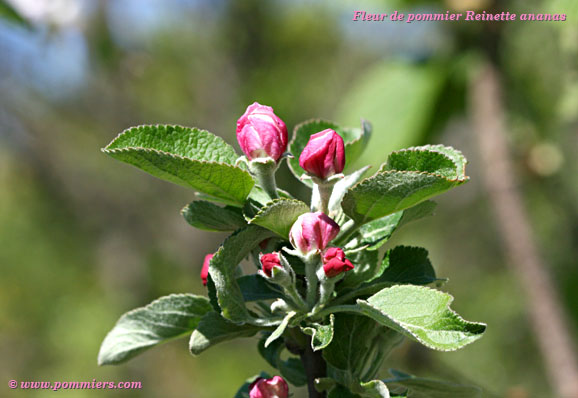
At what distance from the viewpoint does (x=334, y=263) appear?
1.55 ft

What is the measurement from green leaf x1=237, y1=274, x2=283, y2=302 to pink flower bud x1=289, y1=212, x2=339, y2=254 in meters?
0.10

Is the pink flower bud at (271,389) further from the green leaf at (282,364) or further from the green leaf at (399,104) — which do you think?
the green leaf at (399,104)

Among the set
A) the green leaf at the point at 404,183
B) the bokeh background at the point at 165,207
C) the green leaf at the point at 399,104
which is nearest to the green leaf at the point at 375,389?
the green leaf at the point at 404,183

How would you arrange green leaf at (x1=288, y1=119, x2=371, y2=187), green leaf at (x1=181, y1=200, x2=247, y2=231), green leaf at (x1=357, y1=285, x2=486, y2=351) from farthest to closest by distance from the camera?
green leaf at (x1=288, y1=119, x2=371, y2=187)
green leaf at (x1=181, y1=200, x2=247, y2=231)
green leaf at (x1=357, y1=285, x2=486, y2=351)

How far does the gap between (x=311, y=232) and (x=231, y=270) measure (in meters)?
0.08

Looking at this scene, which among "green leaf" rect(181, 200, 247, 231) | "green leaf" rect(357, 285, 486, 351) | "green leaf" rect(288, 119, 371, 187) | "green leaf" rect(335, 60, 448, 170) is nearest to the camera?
"green leaf" rect(357, 285, 486, 351)

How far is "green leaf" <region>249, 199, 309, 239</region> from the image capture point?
1.56 ft

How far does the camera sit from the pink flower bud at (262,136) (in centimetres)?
52

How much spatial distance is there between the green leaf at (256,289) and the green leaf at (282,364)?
0.14 feet

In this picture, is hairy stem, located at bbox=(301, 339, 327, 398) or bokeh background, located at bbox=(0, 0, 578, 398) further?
bokeh background, located at bbox=(0, 0, 578, 398)

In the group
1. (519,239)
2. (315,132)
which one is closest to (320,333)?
(315,132)

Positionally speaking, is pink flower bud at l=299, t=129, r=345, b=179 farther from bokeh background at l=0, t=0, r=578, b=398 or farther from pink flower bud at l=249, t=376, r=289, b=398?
bokeh background at l=0, t=0, r=578, b=398

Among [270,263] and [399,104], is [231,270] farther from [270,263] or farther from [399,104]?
[399,104]

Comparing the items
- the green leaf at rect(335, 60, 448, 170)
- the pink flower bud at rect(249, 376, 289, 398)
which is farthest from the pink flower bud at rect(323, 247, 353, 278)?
the green leaf at rect(335, 60, 448, 170)
